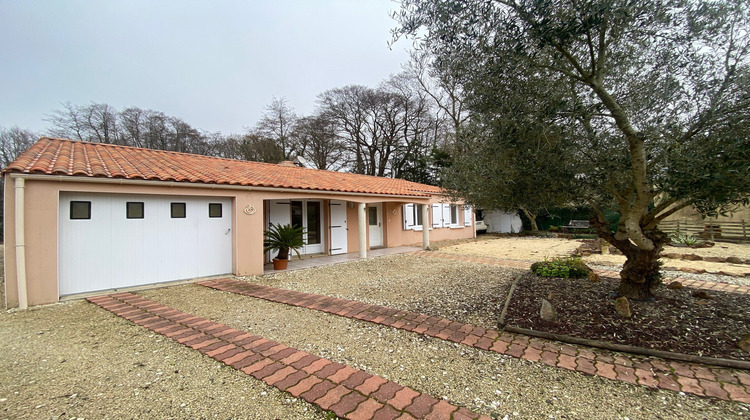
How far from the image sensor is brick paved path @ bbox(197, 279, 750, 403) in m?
2.46

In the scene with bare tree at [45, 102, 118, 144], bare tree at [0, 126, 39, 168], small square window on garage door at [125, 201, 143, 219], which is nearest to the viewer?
small square window on garage door at [125, 201, 143, 219]

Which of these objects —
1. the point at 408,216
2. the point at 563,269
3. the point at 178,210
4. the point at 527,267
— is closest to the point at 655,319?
the point at 563,269

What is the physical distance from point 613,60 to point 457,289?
4.14 m

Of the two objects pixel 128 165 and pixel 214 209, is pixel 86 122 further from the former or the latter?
pixel 214 209

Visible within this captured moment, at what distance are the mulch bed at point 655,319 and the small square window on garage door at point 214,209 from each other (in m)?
6.42

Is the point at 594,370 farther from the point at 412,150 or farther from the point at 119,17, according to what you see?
the point at 412,150

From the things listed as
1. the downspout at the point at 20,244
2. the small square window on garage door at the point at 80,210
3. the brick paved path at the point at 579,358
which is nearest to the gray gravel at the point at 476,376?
the brick paved path at the point at 579,358

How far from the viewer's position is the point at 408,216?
549 inches

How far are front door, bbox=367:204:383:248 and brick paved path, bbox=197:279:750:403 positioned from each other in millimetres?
7978

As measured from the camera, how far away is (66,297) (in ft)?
17.8

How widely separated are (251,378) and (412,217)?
39.1ft

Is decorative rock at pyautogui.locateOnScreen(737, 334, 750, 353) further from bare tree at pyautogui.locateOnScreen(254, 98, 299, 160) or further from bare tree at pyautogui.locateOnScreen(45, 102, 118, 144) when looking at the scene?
bare tree at pyautogui.locateOnScreen(45, 102, 118, 144)

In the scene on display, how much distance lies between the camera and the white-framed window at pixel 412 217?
1383cm

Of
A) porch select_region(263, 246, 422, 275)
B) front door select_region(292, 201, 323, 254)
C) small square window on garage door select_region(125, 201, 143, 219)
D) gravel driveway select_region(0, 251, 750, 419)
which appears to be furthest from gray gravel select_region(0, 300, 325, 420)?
front door select_region(292, 201, 323, 254)
